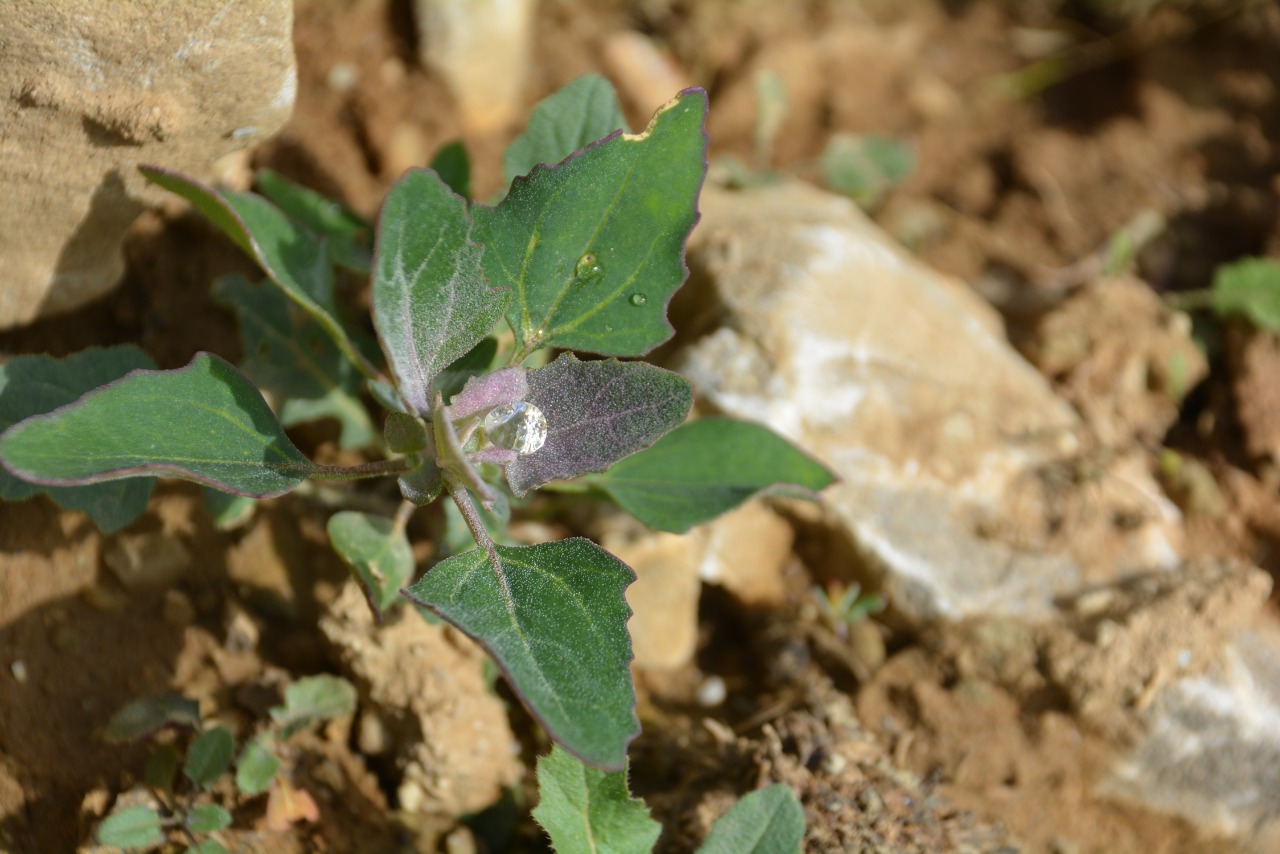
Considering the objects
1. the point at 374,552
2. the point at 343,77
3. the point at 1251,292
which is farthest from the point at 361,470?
the point at 1251,292

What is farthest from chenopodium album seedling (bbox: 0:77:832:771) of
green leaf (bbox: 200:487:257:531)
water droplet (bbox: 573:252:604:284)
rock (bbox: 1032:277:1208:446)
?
rock (bbox: 1032:277:1208:446)

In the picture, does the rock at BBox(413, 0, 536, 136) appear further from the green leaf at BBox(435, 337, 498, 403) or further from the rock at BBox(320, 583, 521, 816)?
the rock at BBox(320, 583, 521, 816)

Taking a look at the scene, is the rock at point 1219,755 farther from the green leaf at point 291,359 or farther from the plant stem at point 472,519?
the green leaf at point 291,359

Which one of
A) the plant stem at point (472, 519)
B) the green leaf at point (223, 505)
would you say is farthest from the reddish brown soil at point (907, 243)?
the plant stem at point (472, 519)

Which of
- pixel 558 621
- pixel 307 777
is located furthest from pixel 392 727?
pixel 558 621

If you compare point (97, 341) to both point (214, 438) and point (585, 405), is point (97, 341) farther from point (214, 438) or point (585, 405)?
point (585, 405)
